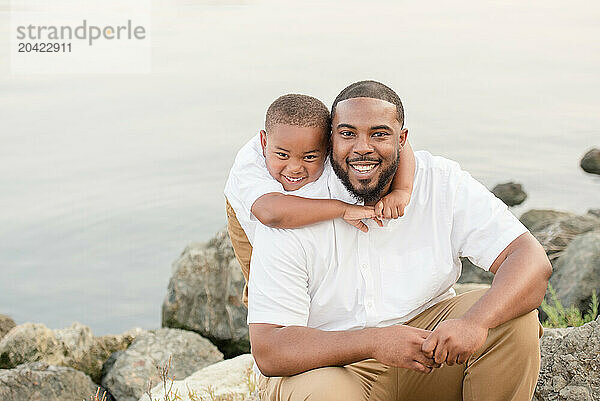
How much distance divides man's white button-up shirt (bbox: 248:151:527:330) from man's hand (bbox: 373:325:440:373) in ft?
0.92

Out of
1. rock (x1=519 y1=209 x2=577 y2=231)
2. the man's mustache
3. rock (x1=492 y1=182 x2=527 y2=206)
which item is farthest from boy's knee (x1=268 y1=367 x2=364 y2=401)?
rock (x1=492 y1=182 x2=527 y2=206)

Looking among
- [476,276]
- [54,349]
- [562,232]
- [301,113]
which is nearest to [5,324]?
[54,349]

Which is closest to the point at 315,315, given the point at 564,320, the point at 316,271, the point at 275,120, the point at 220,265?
the point at 316,271

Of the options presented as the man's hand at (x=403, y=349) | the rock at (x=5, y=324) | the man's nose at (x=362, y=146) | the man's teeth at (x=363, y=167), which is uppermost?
the man's nose at (x=362, y=146)

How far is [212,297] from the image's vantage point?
7.02 metres

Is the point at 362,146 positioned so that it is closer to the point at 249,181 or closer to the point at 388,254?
the point at 388,254

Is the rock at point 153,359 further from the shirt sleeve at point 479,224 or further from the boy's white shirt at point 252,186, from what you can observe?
the shirt sleeve at point 479,224

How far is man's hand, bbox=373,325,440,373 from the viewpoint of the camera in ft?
9.82

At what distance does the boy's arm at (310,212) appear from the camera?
3.22 metres

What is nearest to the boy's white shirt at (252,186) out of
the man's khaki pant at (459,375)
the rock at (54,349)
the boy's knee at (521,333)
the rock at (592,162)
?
the man's khaki pant at (459,375)

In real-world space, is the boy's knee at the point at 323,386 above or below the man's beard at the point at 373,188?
below

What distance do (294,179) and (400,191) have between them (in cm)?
46

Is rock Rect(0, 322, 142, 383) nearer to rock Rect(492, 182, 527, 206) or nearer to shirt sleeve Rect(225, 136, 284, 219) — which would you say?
shirt sleeve Rect(225, 136, 284, 219)

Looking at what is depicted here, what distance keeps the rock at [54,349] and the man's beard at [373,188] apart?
13.4 ft
